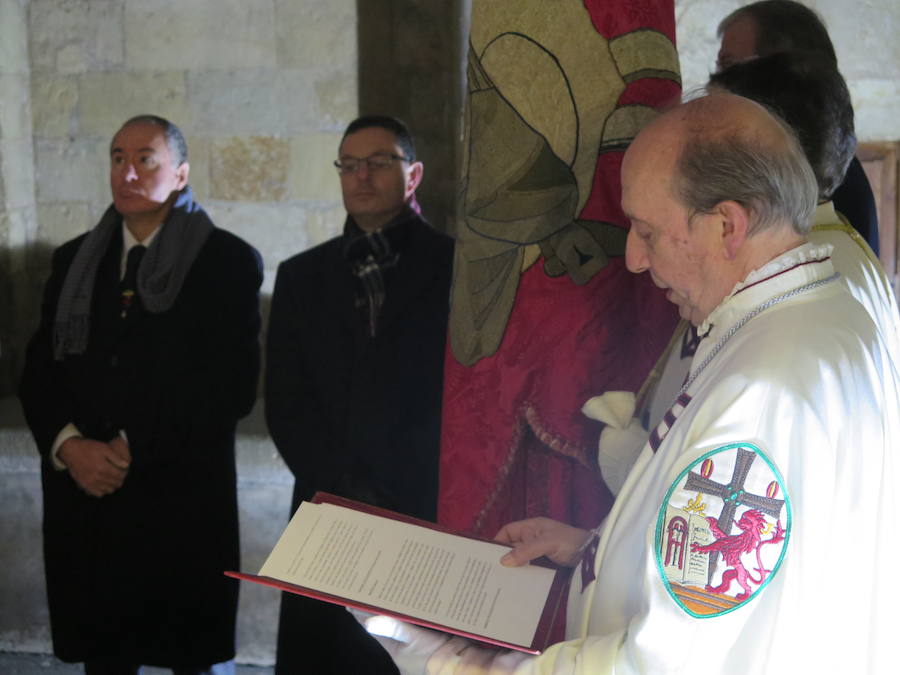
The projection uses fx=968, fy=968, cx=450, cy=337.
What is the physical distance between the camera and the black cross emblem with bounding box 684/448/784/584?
0.99m

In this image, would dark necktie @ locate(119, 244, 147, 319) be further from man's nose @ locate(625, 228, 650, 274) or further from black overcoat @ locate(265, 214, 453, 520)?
man's nose @ locate(625, 228, 650, 274)

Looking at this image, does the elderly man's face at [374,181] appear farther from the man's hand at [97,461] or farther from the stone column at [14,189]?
the stone column at [14,189]

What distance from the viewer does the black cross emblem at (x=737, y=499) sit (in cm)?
99

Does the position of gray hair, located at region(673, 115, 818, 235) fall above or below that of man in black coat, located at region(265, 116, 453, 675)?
above

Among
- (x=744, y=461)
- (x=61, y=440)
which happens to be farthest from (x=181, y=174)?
(x=744, y=461)

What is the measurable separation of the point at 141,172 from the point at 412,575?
1.92 metres

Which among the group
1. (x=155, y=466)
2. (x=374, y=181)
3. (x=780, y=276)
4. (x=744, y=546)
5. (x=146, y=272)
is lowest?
(x=155, y=466)

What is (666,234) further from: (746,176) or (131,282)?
(131,282)

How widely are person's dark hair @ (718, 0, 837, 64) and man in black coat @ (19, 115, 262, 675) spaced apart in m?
1.53

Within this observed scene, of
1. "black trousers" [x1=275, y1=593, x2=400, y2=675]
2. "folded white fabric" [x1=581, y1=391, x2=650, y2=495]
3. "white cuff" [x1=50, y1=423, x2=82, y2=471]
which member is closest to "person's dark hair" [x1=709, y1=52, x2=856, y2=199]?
"folded white fabric" [x1=581, y1=391, x2=650, y2=495]

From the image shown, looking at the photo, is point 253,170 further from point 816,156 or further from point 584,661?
point 584,661

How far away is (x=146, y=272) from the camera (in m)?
2.72

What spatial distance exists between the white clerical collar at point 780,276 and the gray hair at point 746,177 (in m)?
0.04

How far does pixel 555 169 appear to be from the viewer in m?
1.48
